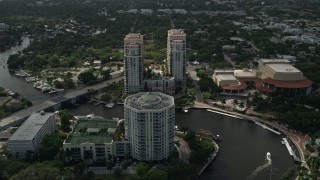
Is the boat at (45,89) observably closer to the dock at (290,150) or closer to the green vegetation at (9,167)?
the green vegetation at (9,167)

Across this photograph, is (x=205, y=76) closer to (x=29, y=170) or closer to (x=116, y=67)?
(x=116, y=67)

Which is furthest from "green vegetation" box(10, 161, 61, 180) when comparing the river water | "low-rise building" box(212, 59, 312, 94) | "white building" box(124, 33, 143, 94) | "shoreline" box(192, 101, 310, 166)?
"low-rise building" box(212, 59, 312, 94)

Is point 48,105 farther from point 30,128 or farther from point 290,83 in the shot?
point 290,83

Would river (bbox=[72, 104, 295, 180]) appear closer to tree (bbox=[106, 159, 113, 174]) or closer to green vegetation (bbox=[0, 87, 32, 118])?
green vegetation (bbox=[0, 87, 32, 118])

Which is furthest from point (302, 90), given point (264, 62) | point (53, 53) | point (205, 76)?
point (53, 53)

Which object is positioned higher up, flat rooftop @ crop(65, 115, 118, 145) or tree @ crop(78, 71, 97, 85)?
tree @ crop(78, 71, 97, 85)

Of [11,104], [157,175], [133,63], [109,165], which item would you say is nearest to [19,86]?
[11,104]

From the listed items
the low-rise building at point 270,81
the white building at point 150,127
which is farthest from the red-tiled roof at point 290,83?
the white building at point 150,127
